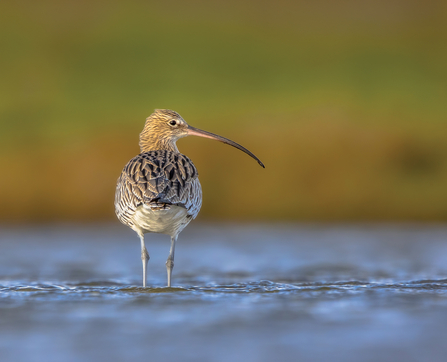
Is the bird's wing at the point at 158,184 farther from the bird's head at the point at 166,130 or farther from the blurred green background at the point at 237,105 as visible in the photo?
the blurred green background at the point at 237,105

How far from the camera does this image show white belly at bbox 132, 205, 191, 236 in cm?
750

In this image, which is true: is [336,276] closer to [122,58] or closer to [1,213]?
[1,213]

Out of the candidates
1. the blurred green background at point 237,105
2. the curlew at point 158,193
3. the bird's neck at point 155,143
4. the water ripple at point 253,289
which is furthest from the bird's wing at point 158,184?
the blurred green background at point 237,105

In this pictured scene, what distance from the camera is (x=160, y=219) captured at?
300 inches

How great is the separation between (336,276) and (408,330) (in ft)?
11.4

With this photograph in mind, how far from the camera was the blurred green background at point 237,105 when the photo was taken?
1518 cm

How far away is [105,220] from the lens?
48.1 ft

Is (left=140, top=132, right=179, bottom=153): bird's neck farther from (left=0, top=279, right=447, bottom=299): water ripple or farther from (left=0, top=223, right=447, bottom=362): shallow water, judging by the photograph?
(left=0, top=279, right=447, bottom=299): water ripple

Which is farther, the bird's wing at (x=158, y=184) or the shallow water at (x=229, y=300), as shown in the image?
the bird's wing at (x=158, y=184)

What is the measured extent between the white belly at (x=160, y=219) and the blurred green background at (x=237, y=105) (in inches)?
270

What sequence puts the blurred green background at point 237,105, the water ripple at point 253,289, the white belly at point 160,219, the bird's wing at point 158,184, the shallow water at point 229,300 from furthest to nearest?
the blurred green background at point 237,105 → the white belly at point 160,219 → the bird's wing at point 158,184 → the water ripple at point 253,289 → the shallow water at point 229,300

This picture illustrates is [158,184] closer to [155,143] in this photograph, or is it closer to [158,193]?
[158,193]

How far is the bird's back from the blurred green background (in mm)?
6775

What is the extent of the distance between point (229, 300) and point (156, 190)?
142 cm
